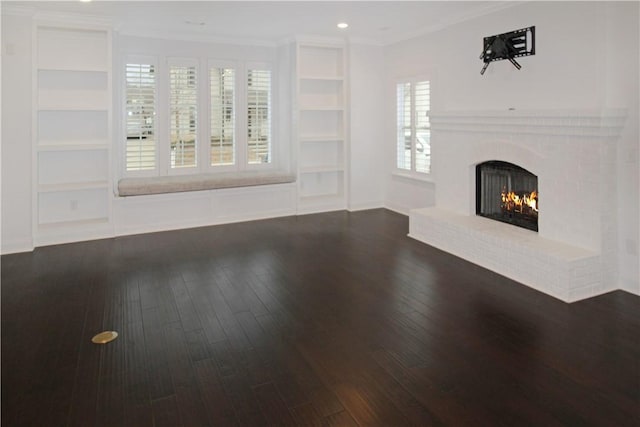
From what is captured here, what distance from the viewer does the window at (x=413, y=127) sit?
242 inches

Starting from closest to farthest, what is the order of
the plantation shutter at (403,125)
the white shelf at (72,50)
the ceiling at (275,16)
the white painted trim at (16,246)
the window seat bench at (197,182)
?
1. the ceiling at (275,16)
2. the white painted trim at (16,246)
3. the white shelf at (72,50)
4. the window seat bench at (197,182)
5. the plantation shutter at (403,125)

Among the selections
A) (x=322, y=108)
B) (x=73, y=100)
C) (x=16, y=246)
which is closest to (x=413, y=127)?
(x=322, y=108)

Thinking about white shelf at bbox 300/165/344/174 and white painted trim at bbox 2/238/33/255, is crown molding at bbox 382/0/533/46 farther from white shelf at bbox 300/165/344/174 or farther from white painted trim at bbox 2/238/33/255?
white painted trim at bbox 2/238/33/255

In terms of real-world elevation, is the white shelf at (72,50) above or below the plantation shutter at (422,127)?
above

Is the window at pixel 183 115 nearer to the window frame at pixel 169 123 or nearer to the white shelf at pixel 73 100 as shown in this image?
the window frame at pixel 169 123

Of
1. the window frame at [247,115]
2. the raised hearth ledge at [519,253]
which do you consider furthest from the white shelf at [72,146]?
the raised hearth ledge at [519,253]

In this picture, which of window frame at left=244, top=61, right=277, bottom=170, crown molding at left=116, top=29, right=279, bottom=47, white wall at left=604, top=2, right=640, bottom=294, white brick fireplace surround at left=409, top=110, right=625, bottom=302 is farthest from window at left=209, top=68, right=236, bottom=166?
white wall at left=604, top=2, right=640, bottom=294

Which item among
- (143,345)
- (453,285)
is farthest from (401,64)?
(143,345)

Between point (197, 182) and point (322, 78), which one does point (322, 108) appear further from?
point (197, 182)

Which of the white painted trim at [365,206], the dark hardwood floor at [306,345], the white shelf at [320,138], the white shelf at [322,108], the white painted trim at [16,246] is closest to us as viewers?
the dark hardwood floor at [306,345]

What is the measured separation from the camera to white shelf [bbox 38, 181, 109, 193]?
5215mm

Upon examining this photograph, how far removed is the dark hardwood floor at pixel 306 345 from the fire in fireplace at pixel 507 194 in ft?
2.47

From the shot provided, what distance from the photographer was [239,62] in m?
6.68

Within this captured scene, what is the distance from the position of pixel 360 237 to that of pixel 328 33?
295 cm
